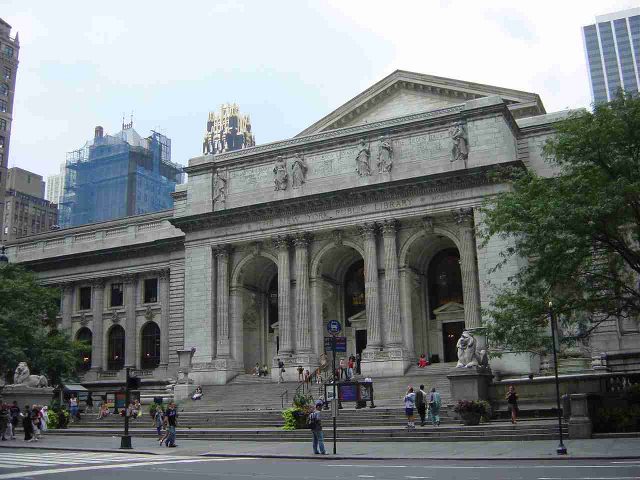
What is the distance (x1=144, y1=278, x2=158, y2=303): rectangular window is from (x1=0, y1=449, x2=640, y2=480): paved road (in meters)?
41.0

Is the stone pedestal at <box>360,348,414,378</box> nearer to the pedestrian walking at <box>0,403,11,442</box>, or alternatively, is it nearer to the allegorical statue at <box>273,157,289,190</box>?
the allegorical statue at <box>273,157,289,190</box>

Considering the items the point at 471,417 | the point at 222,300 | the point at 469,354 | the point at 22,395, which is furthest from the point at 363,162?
the point at 22,395

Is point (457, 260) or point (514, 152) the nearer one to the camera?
point (514, 152)

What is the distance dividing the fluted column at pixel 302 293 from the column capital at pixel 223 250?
565cm

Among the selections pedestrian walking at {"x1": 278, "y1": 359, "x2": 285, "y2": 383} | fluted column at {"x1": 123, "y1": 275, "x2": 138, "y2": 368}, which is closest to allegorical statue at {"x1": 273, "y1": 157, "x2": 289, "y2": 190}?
pedestrian walking at {"x1": 278, "y1": 359, "x2": 285, "y2": 383}

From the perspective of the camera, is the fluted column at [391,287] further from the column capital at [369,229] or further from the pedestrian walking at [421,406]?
the pedestrian walking at [421,406]

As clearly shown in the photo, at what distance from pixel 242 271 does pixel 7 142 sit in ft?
143

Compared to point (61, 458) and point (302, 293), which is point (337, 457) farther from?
point (302, 293)

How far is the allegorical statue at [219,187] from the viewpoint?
55688 millimetres

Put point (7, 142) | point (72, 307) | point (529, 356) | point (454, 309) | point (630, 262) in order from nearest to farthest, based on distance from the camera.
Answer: point (630, 262) < point (529, 356) < point (454, 309) < point (72, 307) < point (7, 142)

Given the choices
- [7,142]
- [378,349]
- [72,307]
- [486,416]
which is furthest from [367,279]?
[7,142]

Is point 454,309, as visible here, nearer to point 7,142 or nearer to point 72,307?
point 72,307

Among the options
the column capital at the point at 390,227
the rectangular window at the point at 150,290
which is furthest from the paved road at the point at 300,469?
the rectangular window at the point at 150,290

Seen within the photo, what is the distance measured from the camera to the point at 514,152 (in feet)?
158
